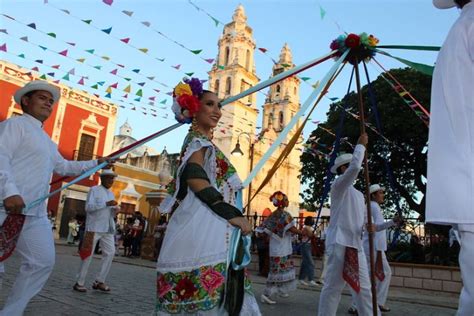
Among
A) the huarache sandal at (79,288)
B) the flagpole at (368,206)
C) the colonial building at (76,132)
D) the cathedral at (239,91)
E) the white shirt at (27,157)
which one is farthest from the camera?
the cathedral at (239,91)

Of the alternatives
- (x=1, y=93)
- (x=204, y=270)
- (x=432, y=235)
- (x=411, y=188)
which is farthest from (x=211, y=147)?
(x=1, y=93)

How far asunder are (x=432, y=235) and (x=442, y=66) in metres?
10.9

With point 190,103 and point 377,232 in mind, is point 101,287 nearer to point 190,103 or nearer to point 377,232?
point 190,103

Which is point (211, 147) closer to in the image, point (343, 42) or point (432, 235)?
point (343, 42)

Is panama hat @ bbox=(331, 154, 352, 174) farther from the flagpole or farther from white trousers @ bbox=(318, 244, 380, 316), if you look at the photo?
white trousers @ bbox=(318, 244, 380, 316)

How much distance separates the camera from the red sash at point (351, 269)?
4.32m

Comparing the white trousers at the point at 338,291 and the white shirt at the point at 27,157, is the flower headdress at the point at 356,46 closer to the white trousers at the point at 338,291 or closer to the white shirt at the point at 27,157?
the white trousers at the point at 338,291

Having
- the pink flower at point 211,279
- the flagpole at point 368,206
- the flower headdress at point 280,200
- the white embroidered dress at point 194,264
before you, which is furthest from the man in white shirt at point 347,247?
the flower headdress at point 280,200

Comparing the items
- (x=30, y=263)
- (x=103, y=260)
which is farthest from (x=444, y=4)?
(x=103, y=260)

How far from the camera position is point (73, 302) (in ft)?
17.3

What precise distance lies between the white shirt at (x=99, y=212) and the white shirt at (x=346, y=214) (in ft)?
12.9

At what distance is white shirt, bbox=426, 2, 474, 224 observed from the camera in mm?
1921

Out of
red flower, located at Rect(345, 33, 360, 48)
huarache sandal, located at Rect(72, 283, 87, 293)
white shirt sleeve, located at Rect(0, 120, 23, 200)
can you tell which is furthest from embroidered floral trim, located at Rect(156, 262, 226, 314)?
huarache sandal, located at Rect(72, 283, 87, 293)

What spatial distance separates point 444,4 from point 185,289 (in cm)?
242
